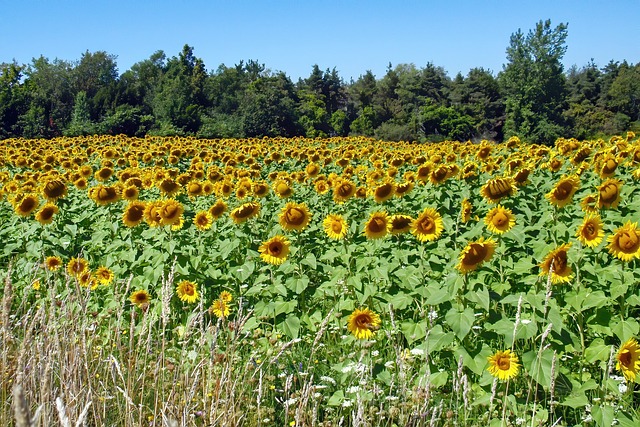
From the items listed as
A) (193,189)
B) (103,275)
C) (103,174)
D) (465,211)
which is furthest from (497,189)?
(103,174)

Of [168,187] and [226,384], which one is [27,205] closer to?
[168,187]

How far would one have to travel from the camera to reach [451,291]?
335 centimetres

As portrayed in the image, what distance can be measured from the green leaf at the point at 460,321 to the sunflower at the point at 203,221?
9.26ft

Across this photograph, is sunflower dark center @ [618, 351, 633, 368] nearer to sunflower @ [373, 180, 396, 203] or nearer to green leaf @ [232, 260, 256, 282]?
green leaf @ [232, 260, 256, 282]

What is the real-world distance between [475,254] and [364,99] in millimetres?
65009

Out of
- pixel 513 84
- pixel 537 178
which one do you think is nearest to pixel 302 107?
pixel 513 84

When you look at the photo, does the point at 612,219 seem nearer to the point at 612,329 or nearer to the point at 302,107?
the point at 612,329

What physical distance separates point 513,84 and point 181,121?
3973 centimetres

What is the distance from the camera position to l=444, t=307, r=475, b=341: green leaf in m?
3.09

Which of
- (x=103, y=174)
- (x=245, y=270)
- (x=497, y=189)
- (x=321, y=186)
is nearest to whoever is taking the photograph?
(x=245, y=270)

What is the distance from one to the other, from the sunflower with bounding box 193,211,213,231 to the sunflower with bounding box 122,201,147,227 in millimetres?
553

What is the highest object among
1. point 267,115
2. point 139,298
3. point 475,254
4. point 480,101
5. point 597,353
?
point 480,101

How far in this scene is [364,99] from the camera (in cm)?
6675

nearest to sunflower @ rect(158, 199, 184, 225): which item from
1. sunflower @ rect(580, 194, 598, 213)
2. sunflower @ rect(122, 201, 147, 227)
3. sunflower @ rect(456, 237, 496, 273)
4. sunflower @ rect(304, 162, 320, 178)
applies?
sunflower @ rect(122, 201, 147, 227)
